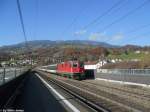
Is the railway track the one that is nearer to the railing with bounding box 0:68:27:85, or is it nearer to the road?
the road

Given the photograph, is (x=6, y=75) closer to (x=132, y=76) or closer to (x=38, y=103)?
(x=38, y=103)

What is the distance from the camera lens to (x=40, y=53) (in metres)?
177

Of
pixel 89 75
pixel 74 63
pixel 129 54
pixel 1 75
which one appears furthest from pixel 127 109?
pixel 129 54

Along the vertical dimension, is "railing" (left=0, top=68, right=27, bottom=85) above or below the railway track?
above

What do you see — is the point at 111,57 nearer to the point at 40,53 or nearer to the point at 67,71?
the point at 40,53

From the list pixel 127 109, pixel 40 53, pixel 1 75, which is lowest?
pixel 127 109

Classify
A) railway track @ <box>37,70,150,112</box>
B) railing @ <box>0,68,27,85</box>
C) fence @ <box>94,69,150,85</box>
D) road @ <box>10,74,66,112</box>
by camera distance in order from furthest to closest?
fence @ <box>94,69,150,85</box>
railing @ <box>0,68,27,85</box>
railway track @ <box>37,70,150,112</box>
road @ <box>10,74,66,112</box>

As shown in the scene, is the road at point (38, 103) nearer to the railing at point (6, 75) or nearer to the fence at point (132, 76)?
the railing at point (6, 75)

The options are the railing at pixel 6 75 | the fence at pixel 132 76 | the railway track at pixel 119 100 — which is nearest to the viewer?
the railway track at pixel 119 100

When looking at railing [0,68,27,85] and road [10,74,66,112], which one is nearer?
road [10,74,66,112]

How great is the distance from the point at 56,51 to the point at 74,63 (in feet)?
375

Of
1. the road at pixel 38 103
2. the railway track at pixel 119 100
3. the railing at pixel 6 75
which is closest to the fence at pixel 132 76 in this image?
the railway track at pixel 119 100

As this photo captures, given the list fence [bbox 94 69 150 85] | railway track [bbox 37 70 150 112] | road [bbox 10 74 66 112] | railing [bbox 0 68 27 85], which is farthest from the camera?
fence [bbox 94 69 150 85]

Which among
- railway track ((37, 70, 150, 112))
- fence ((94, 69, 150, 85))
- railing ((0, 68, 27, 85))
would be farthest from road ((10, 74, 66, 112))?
fence ((94, 69, 150, 85))
